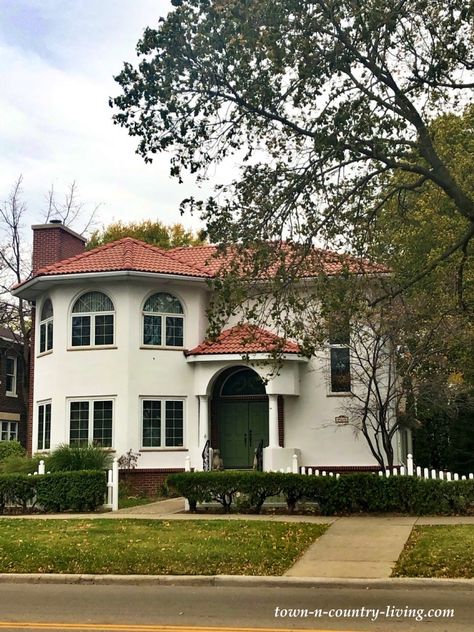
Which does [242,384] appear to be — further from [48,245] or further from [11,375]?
[11,375]

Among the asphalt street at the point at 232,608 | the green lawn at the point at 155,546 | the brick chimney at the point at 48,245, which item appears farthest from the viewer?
the brick chimney at the point at 48,245

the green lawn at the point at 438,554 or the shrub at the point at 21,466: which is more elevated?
the shrub at the point at 21,466

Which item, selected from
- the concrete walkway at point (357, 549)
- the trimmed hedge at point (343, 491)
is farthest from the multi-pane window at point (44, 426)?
the concrete walkway at point (357, 549)

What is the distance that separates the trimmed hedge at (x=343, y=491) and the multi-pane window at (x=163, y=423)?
229 inches

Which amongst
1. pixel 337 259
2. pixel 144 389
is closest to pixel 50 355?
pixel 144 389

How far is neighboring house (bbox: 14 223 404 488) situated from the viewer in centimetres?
2267

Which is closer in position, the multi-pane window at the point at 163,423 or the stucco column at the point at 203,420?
the stucco column at the point at 203,420

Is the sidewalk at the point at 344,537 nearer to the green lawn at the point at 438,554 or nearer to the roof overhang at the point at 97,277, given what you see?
the green lawn at the point at 438,554

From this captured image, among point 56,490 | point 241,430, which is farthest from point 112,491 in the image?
point 241,430

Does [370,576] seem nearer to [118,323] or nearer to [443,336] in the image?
[443,336]

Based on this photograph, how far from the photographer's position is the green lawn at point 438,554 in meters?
10.5

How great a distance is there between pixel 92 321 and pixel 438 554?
567 inches

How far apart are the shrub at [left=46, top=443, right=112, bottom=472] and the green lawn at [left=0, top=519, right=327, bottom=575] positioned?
431 cm

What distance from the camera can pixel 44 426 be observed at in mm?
24000
